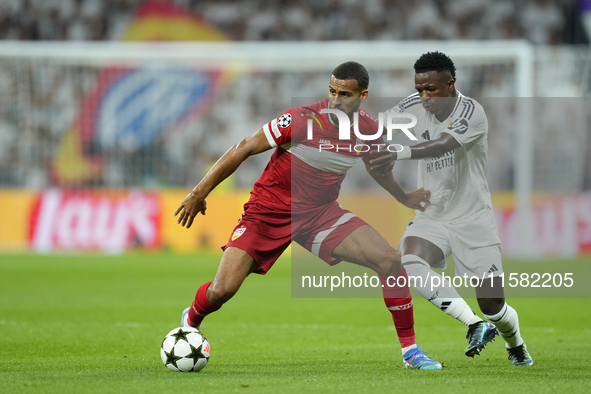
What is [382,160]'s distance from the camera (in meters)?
5.33

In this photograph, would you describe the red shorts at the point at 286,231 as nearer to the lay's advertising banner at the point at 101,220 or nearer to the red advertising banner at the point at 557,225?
the red advertising banner at the point at 557,225

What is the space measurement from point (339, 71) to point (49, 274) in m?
9.55

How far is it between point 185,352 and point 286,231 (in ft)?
3.62

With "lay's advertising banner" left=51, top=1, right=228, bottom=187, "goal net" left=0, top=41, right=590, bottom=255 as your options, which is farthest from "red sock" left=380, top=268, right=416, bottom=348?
"lay's advertising banner" left=51, top=1, right=228, bottom=187

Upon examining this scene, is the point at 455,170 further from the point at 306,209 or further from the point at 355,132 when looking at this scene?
the point at 306,209

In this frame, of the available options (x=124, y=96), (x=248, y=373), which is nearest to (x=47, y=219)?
(x=124, y=96)

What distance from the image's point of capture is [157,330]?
25.6 feet

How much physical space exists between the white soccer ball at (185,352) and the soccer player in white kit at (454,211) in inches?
61.0

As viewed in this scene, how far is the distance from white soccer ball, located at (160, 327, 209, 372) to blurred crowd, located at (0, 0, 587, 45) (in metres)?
18.4

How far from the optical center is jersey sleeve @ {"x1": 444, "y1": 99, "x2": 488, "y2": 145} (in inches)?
217

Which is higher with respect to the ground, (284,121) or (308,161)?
(284,121)

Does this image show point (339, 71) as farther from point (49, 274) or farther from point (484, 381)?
point (49, 274)

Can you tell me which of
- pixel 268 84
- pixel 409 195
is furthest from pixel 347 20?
pixel 409 195

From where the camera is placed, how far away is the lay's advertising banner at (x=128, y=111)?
1870 centimetres
